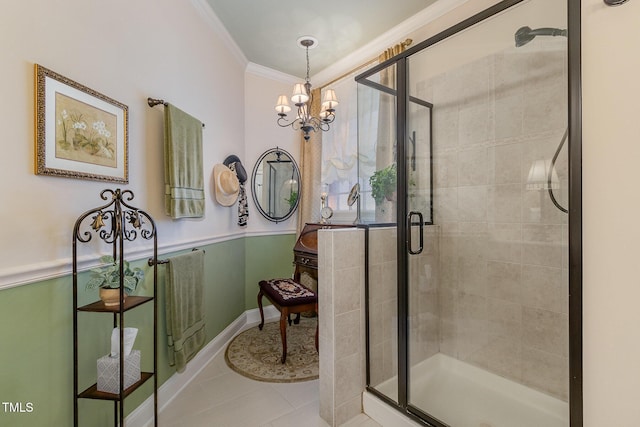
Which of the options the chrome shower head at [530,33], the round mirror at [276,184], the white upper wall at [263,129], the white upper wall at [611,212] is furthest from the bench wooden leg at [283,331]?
the chrome shower head at [530,33]

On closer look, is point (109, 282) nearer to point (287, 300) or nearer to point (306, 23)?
point (287, 300)

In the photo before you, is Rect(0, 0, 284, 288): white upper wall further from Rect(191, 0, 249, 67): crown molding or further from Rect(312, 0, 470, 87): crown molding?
Rect(312, 0, 470, 87): crown molding

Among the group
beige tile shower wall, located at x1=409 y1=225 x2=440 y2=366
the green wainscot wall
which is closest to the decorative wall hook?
beige tile shower wall, located at x1=409 y1=225 x2=440 y2=366

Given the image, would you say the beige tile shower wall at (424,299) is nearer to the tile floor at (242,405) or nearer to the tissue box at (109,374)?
the tile floor at (242,405)

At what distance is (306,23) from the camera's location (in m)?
2.62

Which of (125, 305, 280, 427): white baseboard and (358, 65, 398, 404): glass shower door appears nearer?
(125, 305, 280, 427): white baseboard

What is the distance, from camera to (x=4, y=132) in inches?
42.3

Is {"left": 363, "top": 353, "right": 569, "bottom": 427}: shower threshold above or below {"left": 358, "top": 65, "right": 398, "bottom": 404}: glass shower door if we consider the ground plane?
below

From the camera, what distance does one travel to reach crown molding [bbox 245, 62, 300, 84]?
3358 millimetres

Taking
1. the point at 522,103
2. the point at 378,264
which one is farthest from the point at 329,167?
the point at 522,103

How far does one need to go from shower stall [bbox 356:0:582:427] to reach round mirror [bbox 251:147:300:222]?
4.64ft

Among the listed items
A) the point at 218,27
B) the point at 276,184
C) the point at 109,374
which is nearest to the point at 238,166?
the point at 276,184

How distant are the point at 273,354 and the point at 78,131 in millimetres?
2169

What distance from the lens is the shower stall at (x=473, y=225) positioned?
1550 millimetres
